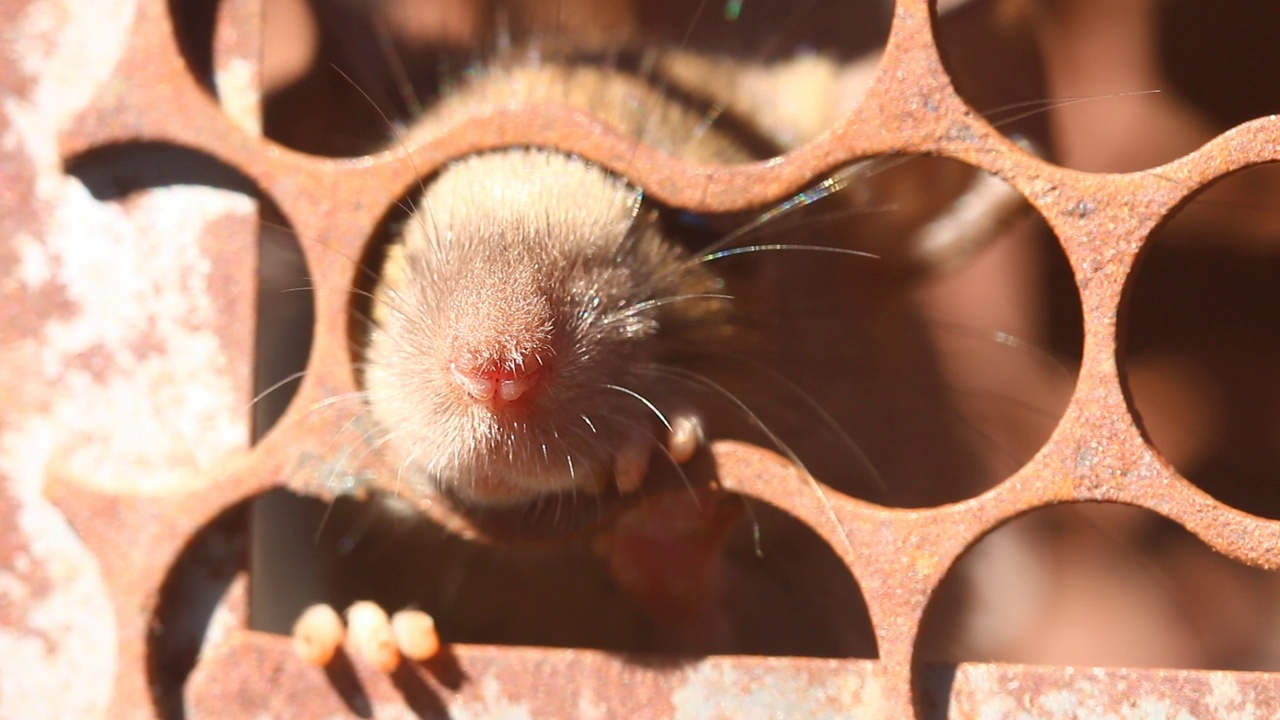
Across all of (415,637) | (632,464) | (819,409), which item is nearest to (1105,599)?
(819,409)

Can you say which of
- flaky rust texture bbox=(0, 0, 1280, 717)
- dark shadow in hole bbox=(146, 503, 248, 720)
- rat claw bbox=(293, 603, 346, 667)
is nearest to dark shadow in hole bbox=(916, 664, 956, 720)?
flaky rust texture bbox=(0, 0, 1280, 717)

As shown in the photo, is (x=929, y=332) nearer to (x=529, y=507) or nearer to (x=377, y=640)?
(x=529, y=507)

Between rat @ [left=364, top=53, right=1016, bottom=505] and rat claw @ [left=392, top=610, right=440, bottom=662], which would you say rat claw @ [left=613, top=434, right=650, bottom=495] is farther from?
rat claw @ [left=392, top=610, right=440, bottom=662]

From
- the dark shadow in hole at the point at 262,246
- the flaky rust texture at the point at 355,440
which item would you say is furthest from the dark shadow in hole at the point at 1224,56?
the dark shadow in hole at the point at 262,246

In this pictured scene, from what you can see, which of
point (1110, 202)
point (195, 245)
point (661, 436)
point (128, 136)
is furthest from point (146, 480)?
point (1110, 202)

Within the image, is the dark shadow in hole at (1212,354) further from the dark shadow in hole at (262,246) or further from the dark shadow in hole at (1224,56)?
the dark shadow in hole at (262,246)

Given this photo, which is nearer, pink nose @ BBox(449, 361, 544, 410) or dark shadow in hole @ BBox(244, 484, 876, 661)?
pink nose @ BBox(449, 361, 544, 410)

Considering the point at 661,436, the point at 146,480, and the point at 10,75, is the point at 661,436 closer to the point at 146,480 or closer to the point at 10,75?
the point at 146,480
